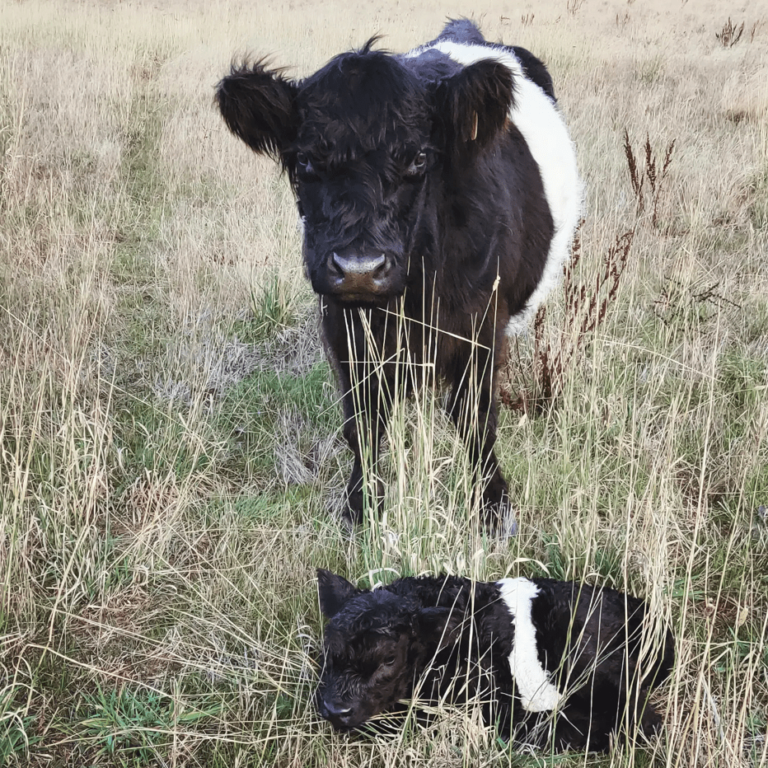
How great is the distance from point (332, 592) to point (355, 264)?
100cm

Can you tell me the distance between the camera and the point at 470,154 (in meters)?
2.87

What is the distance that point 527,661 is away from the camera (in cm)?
209

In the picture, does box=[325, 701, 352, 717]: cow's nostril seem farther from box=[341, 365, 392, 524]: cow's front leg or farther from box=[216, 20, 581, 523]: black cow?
box=[341, 365, 392, 524]: cow's front leg

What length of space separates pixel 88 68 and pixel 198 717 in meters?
8.82

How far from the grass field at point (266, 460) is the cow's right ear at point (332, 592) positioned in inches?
5.3

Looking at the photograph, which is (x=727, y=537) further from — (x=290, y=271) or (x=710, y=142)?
(x=710, y=142)

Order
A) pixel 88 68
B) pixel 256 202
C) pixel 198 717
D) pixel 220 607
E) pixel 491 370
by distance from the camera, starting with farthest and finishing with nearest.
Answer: pixel 88 68, pixel 256 202, pixel 491 370, pixel 220 607, pixel 198 717

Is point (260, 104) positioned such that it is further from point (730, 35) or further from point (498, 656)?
point (730, 35)

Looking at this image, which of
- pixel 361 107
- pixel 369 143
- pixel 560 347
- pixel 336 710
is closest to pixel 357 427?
pixel 560 347

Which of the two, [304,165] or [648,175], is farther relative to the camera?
[648,175]

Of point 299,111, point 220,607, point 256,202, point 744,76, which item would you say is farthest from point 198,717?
point 744,76

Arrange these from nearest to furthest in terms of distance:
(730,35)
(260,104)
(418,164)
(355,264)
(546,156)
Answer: (355,264) < (418,164) < (260,104) < (546,156) < (730,35)

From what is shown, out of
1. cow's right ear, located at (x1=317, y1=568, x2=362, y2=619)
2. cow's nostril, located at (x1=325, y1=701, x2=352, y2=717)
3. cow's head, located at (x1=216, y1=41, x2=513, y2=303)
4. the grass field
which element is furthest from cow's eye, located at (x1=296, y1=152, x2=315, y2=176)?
cow's nostril, located at (x1=325, y1=701, x2=352, y2=717)

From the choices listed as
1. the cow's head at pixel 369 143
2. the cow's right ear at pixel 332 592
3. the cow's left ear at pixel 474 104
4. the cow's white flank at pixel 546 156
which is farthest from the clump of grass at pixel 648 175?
the cow's right ear at pixel 332 592
